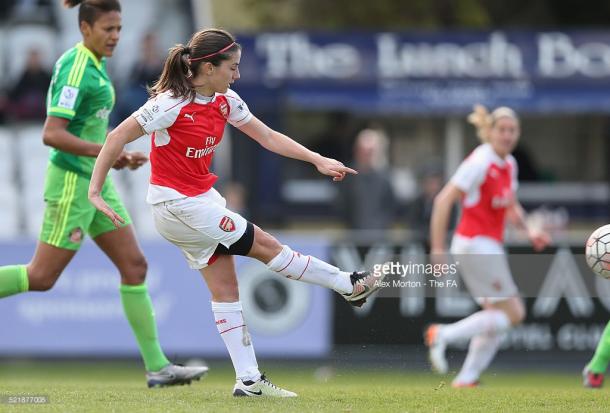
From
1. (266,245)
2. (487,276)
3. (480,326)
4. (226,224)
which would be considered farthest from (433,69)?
(226,224)

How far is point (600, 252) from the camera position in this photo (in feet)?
26.6

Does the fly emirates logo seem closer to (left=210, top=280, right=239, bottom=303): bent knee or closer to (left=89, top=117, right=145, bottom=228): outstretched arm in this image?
(left=89, top=117, right=145, bottom=228): outstretched arm

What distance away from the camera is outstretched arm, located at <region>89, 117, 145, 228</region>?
7.21 metres

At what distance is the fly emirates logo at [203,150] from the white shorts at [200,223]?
237mm

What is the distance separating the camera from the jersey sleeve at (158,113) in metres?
7.20

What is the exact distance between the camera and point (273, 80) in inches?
752

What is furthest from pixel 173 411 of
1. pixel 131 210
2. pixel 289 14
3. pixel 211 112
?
pixel 289 14

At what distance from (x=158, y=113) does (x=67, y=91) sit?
1133 mm

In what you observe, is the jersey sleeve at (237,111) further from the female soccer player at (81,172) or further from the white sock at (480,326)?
the white sock at (480,326)

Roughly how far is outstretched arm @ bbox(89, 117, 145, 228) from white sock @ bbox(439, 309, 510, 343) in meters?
4.19

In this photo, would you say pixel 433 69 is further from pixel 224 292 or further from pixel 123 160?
pixel 224 292

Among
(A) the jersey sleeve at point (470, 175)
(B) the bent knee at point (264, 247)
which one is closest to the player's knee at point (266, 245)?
(B) the bent knee at point (264, 247)

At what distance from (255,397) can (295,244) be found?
5.79 m

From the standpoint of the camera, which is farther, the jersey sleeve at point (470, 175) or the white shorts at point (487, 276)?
the jersey sleeve at point (470, 175)
